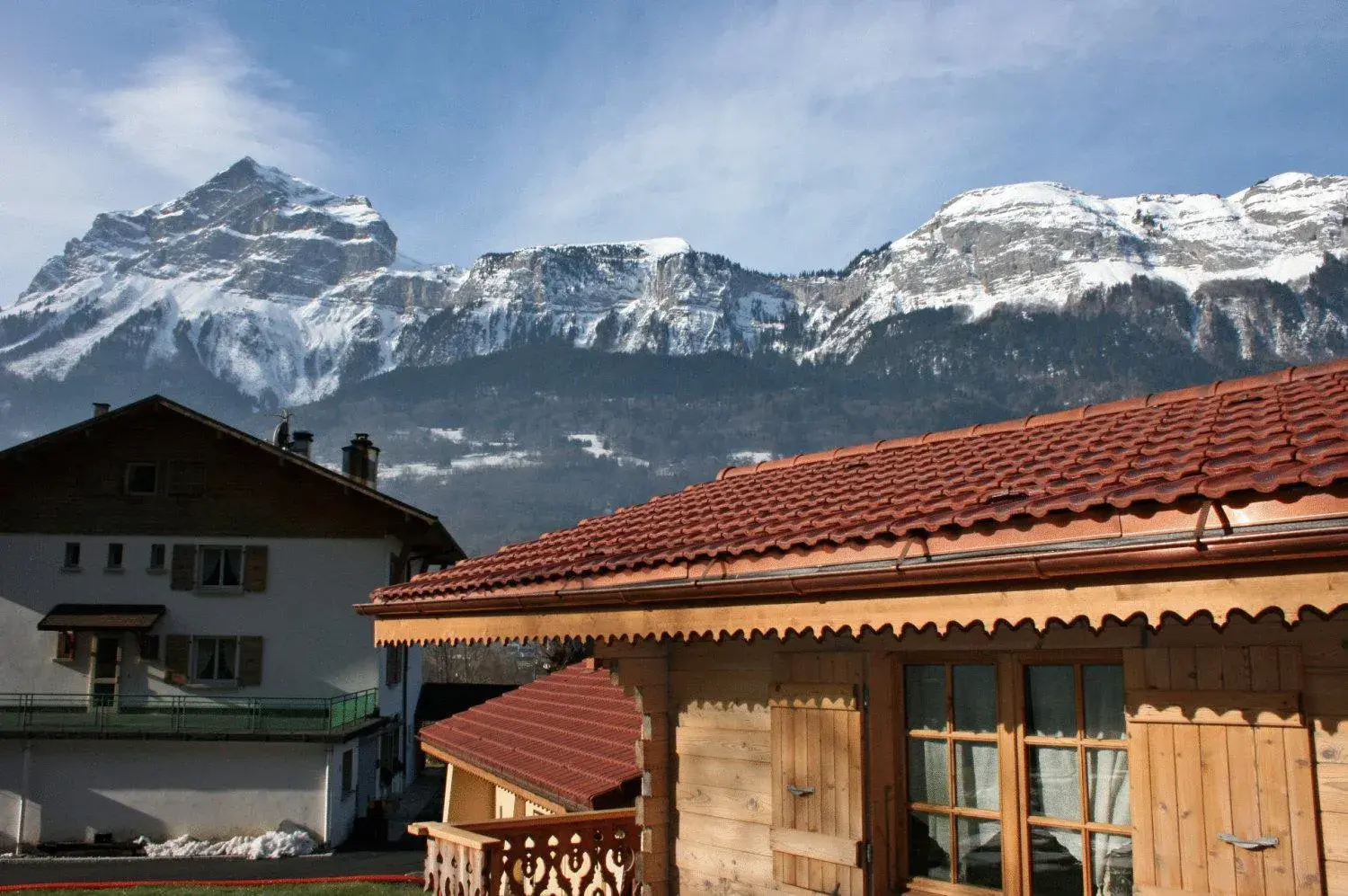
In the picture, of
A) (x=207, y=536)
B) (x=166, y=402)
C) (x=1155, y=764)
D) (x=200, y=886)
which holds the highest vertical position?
(x=166, y=402)

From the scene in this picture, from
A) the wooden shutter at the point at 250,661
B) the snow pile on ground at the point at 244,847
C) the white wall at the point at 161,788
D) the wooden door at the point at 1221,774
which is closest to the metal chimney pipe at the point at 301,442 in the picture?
the wooden shutter at the point at 250,661

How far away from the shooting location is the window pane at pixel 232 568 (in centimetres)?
2681

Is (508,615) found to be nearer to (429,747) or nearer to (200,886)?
(429,747)

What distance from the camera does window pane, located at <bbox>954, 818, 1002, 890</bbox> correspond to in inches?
206

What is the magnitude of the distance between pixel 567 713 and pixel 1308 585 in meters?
8.82

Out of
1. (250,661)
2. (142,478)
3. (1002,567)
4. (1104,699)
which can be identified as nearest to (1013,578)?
(1002,567)

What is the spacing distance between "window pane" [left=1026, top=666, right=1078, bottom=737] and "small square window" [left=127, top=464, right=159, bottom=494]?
26.3m

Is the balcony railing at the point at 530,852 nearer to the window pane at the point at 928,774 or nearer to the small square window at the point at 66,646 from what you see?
the window pane at the point at 928,774

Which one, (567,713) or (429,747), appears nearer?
(567,713)

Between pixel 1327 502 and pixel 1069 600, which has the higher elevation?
pixel 1327 502

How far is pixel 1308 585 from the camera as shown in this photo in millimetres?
3594

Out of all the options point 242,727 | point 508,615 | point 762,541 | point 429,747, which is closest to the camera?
point 762,541

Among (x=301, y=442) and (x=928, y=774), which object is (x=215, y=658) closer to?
(x=301, y=442)

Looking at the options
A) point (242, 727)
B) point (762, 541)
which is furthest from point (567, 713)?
point (242, 727)
